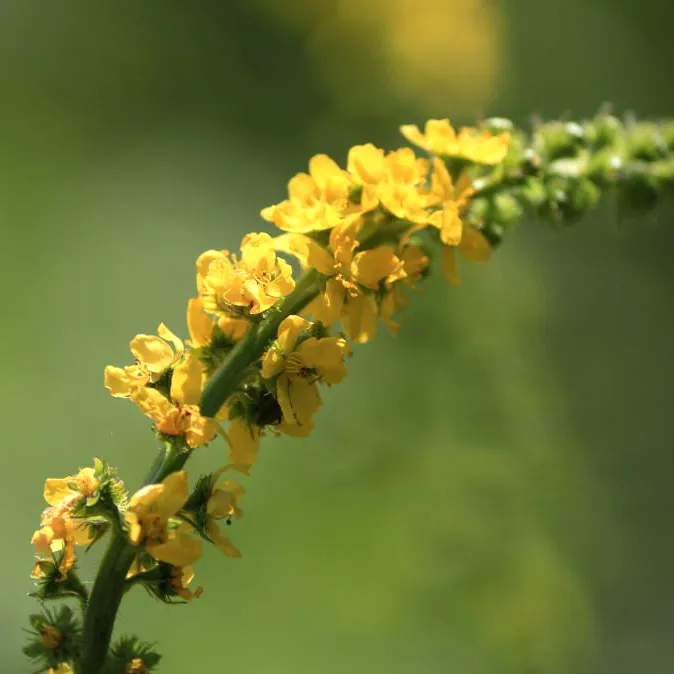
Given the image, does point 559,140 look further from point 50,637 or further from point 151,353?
point 50,637

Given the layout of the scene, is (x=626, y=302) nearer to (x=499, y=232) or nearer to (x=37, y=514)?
(x=37, y=514)

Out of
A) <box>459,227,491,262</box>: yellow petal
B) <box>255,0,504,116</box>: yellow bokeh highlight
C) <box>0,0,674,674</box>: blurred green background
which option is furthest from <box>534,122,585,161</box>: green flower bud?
<box>255,0,504,116</box>: yellow bokeh highlight

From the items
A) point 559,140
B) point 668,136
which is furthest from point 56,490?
point 668,136

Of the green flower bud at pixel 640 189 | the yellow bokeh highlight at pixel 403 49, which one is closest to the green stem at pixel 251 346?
the green flower bud at pixel 640 189

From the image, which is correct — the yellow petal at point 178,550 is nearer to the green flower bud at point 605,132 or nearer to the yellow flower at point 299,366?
the yellow flower at point 299,366

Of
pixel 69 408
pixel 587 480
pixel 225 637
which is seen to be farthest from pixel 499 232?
pixel 587 480

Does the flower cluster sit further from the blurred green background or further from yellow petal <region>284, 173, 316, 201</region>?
the blurred green background

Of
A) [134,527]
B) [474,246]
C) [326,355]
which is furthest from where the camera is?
[474,246]
